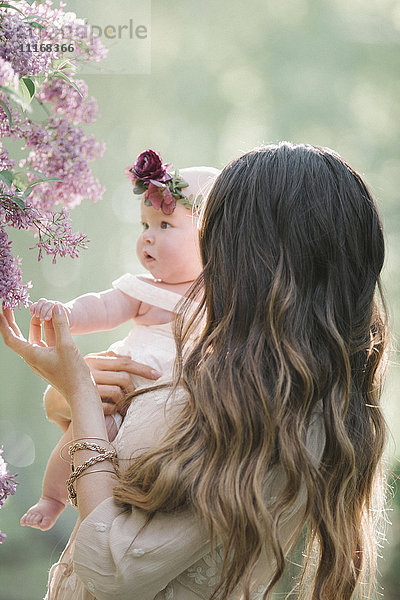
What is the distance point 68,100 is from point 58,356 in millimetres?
402

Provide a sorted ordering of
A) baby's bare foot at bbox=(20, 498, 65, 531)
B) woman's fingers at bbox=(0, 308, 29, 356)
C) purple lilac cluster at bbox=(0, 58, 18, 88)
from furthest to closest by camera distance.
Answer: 1. baby's bare foot at bbox=(20, 498, 65, 531)
2. woman's fingers at bbox=(0, 308, 29, 356)
3. purple lilac cluster at bbox=(0, 58, 18, 88)

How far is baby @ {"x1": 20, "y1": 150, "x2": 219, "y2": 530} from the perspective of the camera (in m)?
Result: 1.35

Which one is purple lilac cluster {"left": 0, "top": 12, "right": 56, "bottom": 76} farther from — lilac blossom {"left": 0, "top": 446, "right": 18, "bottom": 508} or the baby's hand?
lilac blossom {"left": 0, "top": 446, "right": 18, "bottom": 508}

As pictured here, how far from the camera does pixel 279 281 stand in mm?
942

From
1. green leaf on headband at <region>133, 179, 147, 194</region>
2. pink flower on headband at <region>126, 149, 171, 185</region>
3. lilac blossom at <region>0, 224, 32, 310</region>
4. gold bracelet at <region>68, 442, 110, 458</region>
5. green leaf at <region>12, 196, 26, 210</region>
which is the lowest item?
gold bracelet at <region>68, 442, 110, 458</region>

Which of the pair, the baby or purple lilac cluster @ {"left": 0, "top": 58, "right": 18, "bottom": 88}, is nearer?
purple lilac cluster @ {"left": 0, "top": 58, "right": 18, "bottom": 88}

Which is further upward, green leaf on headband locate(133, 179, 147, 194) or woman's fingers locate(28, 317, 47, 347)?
green leaf on headband locate(133, 179, 147, 194)

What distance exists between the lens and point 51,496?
1.34 m

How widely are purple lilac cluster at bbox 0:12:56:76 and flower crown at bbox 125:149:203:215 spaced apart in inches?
19.7

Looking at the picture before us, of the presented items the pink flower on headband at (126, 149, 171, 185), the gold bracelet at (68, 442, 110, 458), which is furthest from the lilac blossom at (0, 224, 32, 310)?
the pink flower on headband at (126, 149, 171, 185)

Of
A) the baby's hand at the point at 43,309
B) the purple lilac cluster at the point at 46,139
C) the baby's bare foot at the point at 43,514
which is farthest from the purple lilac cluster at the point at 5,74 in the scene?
the baby's bare foot at the point at 43,514

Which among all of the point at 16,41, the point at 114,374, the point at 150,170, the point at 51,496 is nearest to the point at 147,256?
the point at 150,170

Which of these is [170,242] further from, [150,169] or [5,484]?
[5,484]

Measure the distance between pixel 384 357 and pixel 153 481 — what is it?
1.32ft
